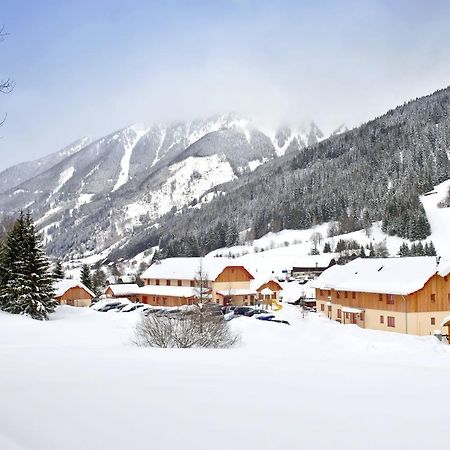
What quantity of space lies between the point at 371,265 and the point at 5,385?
51670 mm

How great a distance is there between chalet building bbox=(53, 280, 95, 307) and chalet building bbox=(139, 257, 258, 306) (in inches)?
383

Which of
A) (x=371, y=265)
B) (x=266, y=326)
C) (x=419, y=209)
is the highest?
(x=419, y=209)

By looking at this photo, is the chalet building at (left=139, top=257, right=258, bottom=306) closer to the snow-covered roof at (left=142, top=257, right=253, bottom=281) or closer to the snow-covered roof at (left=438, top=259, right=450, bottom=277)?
the snow-covered roof at (left=142, top=257, right=253, bottom=281)

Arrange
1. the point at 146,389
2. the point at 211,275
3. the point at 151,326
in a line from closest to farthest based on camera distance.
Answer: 1. the point at 146,389
2. the point at 151,326
3. the point at 211,275

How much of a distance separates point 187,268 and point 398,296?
3813 centimetres

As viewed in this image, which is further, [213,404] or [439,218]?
[439,218]

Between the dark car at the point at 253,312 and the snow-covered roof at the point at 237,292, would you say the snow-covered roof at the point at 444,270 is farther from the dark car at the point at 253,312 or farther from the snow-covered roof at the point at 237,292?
the snow-covered roof at the point at 237,292

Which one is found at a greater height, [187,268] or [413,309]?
[187,268]

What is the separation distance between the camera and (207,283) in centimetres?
7319

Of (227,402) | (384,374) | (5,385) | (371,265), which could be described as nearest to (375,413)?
(227,402)

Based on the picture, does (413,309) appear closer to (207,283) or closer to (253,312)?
(253,312)

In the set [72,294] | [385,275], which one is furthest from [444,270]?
[72,294]

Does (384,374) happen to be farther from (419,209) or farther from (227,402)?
(419,209)

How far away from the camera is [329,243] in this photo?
156250mm
